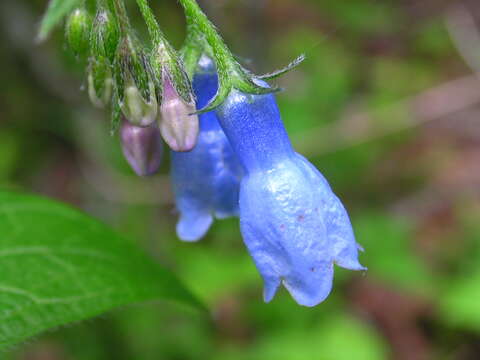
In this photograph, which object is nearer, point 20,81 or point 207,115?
point 207,115

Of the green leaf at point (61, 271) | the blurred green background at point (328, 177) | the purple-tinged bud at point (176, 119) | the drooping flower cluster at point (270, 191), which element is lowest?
the blurred green background at point (328, 177)

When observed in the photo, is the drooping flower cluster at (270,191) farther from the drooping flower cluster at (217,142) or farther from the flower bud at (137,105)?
the flower bud at (137,105)

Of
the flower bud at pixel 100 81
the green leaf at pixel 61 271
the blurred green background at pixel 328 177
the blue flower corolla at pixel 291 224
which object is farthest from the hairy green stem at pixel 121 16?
the blurred green background at pixel 328 177

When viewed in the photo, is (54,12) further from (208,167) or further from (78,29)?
(208,167)

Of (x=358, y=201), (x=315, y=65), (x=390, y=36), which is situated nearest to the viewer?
(x=358, y=201)

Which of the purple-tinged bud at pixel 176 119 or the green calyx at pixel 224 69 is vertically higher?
the green calyx at pixel 224 69

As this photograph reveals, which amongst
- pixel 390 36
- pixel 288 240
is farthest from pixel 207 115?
pixel 390 36

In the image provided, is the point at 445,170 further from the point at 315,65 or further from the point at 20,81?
the point at 20,81
